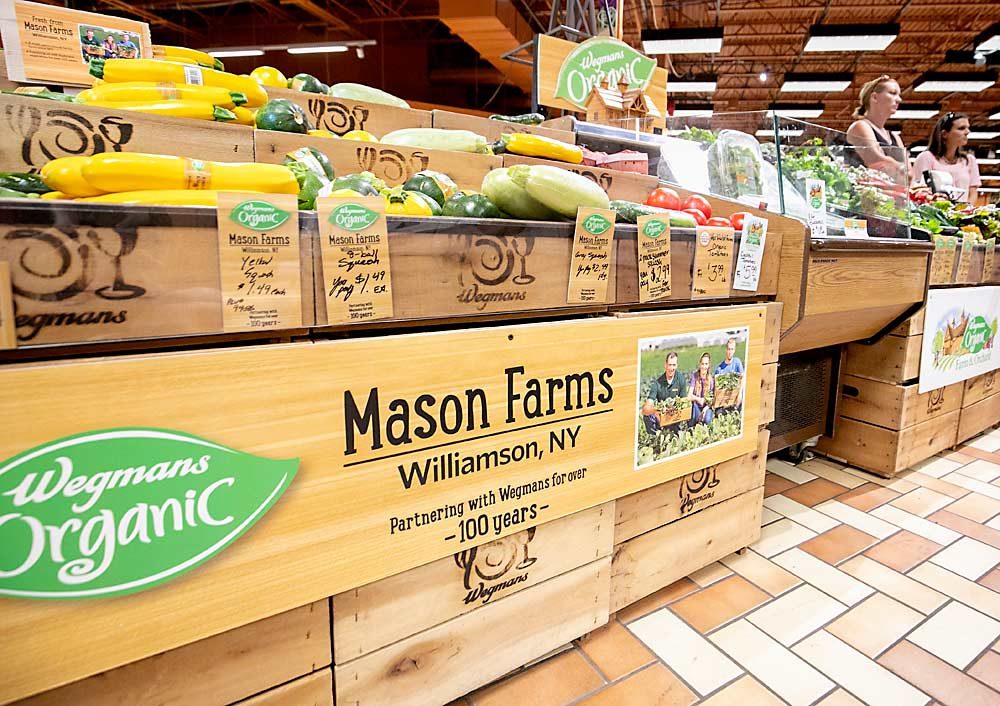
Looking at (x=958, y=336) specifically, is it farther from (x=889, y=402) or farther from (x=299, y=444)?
(x=299, y=444)

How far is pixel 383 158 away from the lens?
139cm

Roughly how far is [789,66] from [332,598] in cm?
1605

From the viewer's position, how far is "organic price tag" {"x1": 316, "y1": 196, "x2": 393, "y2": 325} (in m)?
0.87

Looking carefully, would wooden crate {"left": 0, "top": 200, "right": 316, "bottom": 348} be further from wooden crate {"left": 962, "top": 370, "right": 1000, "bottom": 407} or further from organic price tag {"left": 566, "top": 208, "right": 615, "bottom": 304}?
wooden crate {"left": 962, "top": 370, "right": 1000, "bottom": 407}

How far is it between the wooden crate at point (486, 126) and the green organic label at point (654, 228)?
31.4 inches

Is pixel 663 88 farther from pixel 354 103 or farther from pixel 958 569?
pixel 958 569

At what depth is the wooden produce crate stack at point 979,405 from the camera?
281 cm

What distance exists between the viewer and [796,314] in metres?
1.68

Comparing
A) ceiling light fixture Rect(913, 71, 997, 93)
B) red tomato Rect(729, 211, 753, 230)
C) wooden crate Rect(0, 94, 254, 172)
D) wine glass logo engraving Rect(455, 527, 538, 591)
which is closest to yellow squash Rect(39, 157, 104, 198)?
wooden crate Rect(0, 94, 254, 172)

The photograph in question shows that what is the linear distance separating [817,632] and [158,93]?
2.18 meters

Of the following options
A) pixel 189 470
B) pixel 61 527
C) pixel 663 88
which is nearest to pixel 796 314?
pixel 189 470

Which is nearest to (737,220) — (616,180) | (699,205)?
(699,205)

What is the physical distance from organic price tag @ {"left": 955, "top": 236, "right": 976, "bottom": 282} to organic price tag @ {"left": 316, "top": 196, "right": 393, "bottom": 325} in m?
2.83

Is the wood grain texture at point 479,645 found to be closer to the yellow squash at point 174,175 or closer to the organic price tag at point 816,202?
the yellow squash at point 174,175
